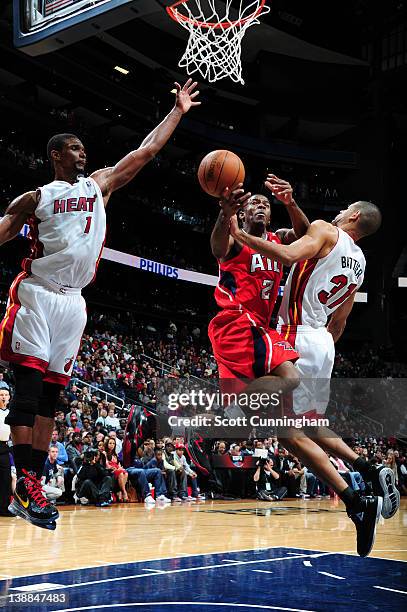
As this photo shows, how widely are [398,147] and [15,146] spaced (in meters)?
16.9

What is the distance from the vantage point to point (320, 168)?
32.8m

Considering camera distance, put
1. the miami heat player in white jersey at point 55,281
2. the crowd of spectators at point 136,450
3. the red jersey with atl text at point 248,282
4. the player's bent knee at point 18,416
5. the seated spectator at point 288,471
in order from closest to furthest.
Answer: the player's bent knee at point 18,416
the miami heat player in white jersey at point 55,281
the red jersey with atl text at point 248,282
the crowd of spectators at point 136,450
the seated spectator at point 288,471

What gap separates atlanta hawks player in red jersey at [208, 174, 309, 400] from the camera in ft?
15.0

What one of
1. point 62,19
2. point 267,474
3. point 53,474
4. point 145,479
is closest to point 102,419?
point 145,479

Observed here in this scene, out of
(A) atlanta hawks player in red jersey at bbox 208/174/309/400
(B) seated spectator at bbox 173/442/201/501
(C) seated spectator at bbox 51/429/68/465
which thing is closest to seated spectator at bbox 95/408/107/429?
(B) seated spectator at bbox 173/442/201/501

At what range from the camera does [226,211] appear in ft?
14.5

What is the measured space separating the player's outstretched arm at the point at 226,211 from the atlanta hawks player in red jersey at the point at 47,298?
0.71 metres

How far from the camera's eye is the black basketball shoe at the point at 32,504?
156 inches

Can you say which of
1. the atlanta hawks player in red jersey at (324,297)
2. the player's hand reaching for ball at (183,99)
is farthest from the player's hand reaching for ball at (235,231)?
the player's hand reaching for ball at (183,99)

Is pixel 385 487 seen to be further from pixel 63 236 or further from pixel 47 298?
pixel 63 236

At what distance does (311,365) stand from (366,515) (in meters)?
1.06

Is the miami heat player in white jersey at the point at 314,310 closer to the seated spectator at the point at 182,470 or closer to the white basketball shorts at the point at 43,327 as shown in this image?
the white basketball shorts at the point at 43,327

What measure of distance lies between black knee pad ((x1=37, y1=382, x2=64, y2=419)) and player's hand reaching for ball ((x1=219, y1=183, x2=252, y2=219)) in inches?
55.7

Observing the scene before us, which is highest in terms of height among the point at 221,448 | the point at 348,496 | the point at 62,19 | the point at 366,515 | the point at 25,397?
the point at 62,19
